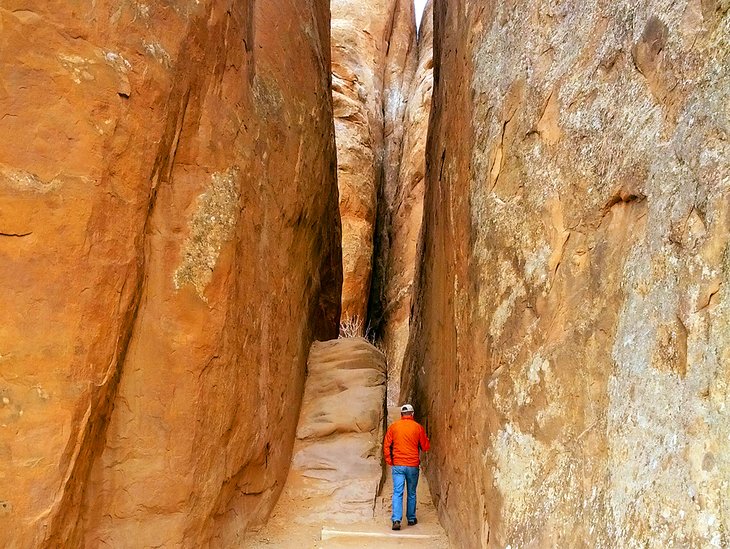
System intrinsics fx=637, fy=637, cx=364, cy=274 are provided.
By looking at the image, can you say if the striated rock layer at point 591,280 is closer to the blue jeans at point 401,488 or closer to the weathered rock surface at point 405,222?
the blue jeans at point 401,488

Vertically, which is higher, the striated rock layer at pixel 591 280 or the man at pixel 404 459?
the striated rock layer at pixel 591 280

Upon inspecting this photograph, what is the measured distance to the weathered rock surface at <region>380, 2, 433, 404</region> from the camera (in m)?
18.3

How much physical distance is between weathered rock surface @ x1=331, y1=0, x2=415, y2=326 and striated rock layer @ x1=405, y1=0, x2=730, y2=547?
12194 mm

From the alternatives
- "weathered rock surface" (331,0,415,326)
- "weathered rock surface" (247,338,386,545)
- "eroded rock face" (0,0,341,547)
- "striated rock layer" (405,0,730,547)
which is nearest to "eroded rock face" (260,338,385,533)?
"weathered rock surface" (247,338,386,545)

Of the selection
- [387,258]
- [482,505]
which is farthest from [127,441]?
[387,258]

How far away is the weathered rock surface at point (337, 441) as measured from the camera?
7.53 m

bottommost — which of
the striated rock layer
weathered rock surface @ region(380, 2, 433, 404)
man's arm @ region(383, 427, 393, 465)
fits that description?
man's arm @ region(383, 427, 393, 465)

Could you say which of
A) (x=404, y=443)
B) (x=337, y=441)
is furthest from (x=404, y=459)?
(x=337, y=441)

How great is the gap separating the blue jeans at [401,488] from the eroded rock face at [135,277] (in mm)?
1520

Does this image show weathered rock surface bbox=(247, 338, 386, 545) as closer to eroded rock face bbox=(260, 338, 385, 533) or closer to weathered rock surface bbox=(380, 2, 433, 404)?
eroded rock face bbox=(260, 338, 385, 533)

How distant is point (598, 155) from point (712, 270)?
5.01ft

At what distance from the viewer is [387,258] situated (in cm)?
2053

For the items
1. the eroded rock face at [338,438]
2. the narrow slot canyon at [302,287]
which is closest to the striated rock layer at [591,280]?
the narrow slot canyon at [302,287]

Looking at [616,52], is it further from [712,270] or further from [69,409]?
[69,409]
